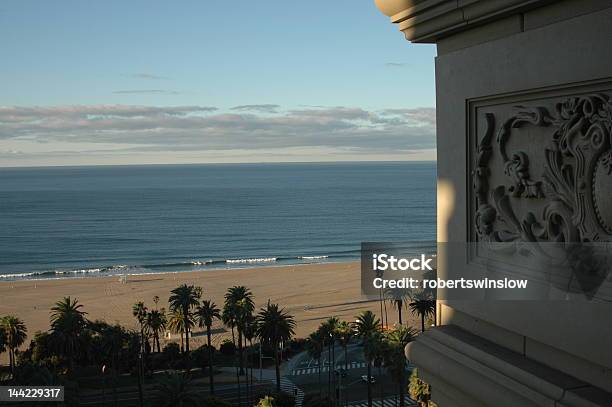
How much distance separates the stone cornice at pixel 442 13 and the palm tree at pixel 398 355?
2122cm

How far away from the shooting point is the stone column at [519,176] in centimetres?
217

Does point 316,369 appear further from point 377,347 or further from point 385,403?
point 377,347

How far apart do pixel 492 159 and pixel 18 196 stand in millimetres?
168415

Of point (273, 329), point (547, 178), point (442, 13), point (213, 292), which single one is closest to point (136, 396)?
point (273, 329)

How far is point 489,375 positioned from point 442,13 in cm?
151

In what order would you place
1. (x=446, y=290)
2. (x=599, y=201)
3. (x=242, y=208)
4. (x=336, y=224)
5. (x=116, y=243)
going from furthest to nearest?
(x=242, y=208), (x=336, y=224), (x=116, y=243), (x=446, y=290), (x=599, y=201)

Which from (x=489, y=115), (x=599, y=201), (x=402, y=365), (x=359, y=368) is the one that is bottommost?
(x=359, y=368)

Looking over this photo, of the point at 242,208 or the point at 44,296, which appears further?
the point at 242,208

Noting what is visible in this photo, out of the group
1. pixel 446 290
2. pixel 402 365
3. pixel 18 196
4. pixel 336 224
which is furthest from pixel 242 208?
pixel 446 290

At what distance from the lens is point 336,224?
9731 centimetres

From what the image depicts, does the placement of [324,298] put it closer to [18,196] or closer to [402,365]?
[402,365]

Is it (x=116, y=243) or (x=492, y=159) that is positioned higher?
(x=492, y=159)

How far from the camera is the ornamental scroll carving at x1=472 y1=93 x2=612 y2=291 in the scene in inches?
85.7

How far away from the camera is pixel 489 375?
2.61 metres
